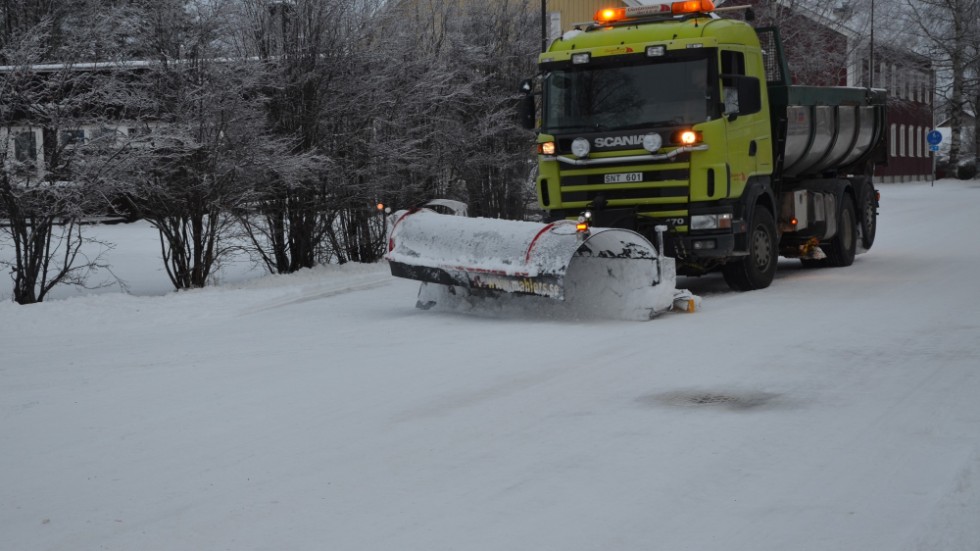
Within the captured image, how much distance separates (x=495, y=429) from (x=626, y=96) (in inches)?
257

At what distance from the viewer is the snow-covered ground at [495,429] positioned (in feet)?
15.7

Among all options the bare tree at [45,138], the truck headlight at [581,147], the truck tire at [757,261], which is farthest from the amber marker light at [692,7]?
the bare tree at [45,138]

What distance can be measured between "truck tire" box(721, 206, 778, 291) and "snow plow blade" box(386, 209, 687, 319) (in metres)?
2.15

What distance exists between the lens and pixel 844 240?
15.9 metres

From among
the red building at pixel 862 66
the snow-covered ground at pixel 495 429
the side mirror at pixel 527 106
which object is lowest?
the snow-covered ground at pixel 495 429

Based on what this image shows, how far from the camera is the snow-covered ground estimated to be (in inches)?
189

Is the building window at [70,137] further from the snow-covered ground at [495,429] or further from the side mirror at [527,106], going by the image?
the side mirror at [527,106]

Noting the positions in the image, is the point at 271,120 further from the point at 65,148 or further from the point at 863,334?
the point at 863,334

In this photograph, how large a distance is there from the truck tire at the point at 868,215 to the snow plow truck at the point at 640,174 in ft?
11.5

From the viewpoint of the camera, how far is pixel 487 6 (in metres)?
22.3

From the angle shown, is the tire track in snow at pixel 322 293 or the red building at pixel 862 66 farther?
the red building at pixel 862 66

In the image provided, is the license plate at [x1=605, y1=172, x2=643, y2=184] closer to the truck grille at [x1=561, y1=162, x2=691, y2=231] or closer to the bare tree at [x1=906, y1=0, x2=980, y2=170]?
the truck grille at [x1=561, y1=162, x2=691, y2=231]

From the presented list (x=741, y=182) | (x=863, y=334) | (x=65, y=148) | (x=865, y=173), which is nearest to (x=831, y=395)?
(x=863, y=334)

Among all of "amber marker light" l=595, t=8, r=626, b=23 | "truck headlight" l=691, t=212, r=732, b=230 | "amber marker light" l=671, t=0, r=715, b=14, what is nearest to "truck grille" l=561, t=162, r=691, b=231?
"truck headlight" l=691, t=212, r=732, b=230
